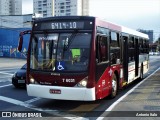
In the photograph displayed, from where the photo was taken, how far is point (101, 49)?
1003cm

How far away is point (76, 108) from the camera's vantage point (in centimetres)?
1007

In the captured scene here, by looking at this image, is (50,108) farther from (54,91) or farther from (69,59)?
(69,59)

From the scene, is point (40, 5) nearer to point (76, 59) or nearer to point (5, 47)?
point (5, 47)

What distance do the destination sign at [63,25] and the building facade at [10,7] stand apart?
7054cm

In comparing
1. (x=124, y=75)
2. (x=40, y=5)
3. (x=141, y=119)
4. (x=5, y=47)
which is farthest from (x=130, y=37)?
(x=5, y=47)

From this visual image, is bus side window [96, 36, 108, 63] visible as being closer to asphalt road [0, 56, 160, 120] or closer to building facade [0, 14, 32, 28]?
asphalt road [0, 56, 160, 120]

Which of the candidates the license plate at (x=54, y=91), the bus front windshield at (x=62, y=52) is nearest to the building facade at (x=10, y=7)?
the bus front windshield at (x=62, y=52)

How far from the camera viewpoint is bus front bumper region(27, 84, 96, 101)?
9172mm

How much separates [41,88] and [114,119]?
2466 millimetres

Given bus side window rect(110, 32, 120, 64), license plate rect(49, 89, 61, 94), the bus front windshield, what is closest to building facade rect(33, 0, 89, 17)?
bus side window rect(110, 32, 120, 64)

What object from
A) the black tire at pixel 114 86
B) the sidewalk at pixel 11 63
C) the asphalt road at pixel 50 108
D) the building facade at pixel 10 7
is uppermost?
the building facade at pixel 10 7

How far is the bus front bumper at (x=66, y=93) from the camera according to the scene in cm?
917

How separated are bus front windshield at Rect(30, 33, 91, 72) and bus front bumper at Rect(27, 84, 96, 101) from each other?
56 cm

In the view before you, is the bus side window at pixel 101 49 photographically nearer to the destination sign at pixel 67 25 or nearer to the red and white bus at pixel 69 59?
the red and white bus at pixel 69 59
